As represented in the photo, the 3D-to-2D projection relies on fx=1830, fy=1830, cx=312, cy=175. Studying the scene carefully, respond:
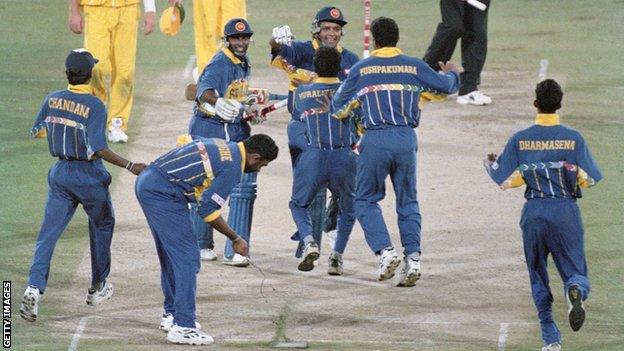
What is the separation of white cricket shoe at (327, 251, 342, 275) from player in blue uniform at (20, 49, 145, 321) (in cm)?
247

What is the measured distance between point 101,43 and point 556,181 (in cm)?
797

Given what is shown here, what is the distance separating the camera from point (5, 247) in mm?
17859

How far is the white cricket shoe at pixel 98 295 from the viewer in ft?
53.2

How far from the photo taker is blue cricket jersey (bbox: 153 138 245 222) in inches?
579

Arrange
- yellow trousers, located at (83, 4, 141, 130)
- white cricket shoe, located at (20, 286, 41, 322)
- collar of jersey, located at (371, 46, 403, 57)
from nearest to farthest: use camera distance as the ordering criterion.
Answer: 1. white cricket shoe, located at (20, 286, 41, 322)
2. collar of jersey, located at (371, 46, 403, 57)
3. yellow trousers, located at (83, 4, 141, 130)

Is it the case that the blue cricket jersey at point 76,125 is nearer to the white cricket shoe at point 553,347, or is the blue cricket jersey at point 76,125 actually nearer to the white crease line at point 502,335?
the white crease line at point 502,335

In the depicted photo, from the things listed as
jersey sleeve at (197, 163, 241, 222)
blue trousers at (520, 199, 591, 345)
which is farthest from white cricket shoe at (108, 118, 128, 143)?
blue trousers at (520, 199, 591, 345)

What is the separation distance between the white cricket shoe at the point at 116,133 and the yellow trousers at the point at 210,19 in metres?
1.41

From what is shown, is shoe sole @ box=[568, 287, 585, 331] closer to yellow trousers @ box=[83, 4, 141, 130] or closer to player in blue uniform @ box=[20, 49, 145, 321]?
player in blue uniform @ box=[20, 49, 145, 321]

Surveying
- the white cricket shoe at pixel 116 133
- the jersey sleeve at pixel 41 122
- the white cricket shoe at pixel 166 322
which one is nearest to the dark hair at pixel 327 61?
the jersey sleeve at pixel 41 122

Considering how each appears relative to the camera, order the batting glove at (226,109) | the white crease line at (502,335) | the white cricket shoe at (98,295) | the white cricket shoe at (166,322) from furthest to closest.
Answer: the batting glove at (226,109) → the white cricket shoe at (98,295) → the white cricket shoe at (166,322) → the white crease line at (502,335)

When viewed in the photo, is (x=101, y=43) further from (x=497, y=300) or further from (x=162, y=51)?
(x=497, y=300)

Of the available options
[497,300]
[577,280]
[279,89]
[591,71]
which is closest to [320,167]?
[497,300]

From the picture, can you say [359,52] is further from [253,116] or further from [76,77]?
[76,77]
